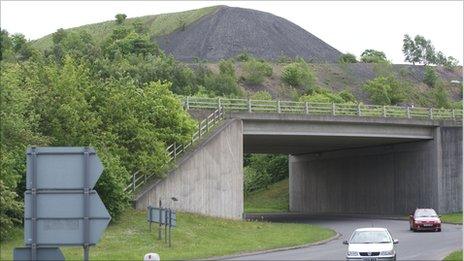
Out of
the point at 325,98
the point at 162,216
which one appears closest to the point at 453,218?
the point at 162,216

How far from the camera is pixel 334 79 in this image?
141625mm

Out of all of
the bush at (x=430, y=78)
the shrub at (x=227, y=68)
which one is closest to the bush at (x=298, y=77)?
the shrub at (x=227, y=68)

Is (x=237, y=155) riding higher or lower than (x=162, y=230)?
higher

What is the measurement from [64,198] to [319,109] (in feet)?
154

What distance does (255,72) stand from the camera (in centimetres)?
12925

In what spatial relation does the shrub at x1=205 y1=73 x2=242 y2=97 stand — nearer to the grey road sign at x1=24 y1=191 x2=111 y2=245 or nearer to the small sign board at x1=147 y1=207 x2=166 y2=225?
the small sign board at x1=147 y1=207 x2=166 y2=225

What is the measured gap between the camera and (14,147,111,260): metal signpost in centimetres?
896

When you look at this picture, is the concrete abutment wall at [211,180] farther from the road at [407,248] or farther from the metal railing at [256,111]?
the road at [407,248]

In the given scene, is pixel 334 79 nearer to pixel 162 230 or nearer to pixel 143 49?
pixel 143 49

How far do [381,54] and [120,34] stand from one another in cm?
7177

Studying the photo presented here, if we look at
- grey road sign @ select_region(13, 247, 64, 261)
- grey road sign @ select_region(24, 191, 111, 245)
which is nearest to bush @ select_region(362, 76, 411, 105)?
grey road sign @ select_region(24, 191, 111, 245)

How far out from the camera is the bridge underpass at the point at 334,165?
44031mm

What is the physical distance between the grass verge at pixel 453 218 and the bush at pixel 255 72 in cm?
7435

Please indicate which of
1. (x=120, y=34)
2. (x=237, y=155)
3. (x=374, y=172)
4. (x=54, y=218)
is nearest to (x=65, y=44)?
(x=120, y=34)
